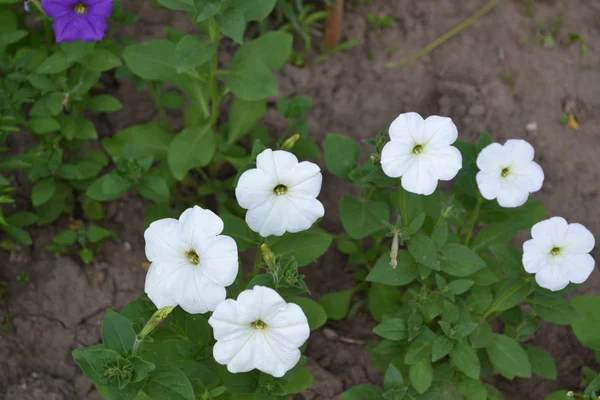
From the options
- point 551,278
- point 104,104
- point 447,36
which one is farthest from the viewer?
point 447,36

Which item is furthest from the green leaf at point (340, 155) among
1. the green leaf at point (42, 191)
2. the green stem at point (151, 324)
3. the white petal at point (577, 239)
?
the green leaf at point (42, 191)

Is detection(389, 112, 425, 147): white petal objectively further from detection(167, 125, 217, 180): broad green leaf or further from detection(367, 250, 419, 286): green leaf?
detection(167, 125, 217, 180): broad green leaf

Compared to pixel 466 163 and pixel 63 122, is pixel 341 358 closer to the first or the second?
pixel 466 163

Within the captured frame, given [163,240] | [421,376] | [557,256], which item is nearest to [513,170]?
[557,256]

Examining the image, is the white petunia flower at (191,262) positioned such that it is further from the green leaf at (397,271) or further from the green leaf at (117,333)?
the green leaf at (397,271)

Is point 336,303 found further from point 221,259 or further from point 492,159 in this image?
point 221,259

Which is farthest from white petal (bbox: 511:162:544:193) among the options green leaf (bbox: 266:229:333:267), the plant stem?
green leaf (bbox: 266:229:333:267)

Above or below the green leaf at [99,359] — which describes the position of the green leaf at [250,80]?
above

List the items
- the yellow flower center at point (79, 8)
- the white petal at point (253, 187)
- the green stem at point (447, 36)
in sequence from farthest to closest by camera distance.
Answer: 1. the green stem at point (447, 36)
2. the yellow flower center at point (79, 8)
3. the white petal at point (253, 187)
